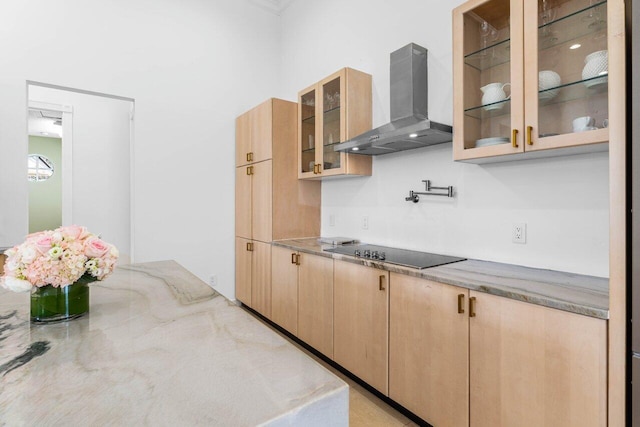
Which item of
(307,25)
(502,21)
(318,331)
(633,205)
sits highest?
(307,25)

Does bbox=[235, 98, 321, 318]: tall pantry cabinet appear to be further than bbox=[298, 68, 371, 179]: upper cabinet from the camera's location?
Yes

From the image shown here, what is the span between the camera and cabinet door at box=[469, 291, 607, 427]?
3.78ft

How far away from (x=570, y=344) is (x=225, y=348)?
4.04ft

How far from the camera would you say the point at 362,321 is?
6.82ft

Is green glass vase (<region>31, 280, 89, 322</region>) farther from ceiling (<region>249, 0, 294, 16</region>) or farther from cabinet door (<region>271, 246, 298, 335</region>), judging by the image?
ceiling (<region>249, 0, 294, 16</region>)

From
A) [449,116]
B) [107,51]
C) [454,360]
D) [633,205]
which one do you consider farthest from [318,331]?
[107,51]

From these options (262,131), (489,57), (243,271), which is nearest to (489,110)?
(489,57)

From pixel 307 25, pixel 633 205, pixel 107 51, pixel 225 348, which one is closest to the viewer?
pixel 225 348

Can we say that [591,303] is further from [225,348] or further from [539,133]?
[225,348]

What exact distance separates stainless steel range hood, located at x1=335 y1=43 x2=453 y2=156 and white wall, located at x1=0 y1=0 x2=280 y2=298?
6.22ft

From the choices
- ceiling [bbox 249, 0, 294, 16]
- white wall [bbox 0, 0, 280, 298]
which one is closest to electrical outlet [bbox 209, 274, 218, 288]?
white wall [bbox 0, 0, 280, 298]

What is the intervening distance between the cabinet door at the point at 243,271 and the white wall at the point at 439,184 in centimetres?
90

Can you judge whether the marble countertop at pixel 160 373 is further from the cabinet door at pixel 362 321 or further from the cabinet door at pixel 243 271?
the cabinet door at pixel 243 271

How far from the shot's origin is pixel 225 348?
83 centimetres
